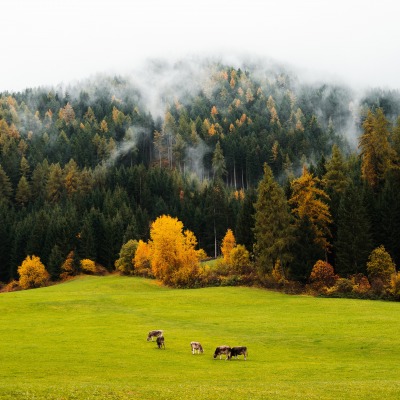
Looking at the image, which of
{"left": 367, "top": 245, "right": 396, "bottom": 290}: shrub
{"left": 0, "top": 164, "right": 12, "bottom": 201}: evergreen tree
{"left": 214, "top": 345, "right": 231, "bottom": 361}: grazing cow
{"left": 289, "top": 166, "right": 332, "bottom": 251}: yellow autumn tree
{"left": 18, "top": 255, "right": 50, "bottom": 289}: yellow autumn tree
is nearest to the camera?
{"left": 214, "top": 345, "right": 231, "bottom": 361}: grazing cow

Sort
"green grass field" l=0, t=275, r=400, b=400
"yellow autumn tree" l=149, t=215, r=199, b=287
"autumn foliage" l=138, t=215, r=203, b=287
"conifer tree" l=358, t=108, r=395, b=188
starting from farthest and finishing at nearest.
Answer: "yellow autumn tree" l=149, t=215, r=199, b=287, "autumn foliage" l=138, t=215, r=203, b=287, "conifer tree" l=358, t=108, r=395, b=188, "green grass field" l=0, t=275, r=400, b=400

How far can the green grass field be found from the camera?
22.4 meters

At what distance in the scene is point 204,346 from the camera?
1425 inches

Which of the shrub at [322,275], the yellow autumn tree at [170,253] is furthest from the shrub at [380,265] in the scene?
the yellow autumn tree at [170,253]

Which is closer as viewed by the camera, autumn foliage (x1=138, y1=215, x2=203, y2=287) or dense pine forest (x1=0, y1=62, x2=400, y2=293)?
dense pine forest (x1=0, y1=62, x2=400, y2=293)

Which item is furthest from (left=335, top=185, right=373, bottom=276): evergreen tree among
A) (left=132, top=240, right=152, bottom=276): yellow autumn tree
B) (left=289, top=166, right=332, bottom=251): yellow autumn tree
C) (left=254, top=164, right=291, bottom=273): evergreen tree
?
(left=132, top=240, right=152, bottom=276): yellow autumn tree

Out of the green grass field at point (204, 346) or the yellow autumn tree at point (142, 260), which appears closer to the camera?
the green grass field at point (204, 346)

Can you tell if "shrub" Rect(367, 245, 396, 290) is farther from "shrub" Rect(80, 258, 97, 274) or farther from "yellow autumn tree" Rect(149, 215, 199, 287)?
"shrub" Rect(80, 258, 97, 274)

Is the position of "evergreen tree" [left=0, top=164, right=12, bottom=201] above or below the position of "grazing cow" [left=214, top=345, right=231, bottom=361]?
above

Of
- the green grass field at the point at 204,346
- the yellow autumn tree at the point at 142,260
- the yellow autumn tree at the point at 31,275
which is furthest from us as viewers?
the yellow autumn tree at the point at 31,275

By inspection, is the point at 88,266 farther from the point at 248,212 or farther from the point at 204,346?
the point at 204,346

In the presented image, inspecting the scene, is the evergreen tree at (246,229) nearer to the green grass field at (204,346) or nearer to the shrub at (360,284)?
the shrub at (360,284)

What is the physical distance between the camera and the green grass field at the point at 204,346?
73.6ft

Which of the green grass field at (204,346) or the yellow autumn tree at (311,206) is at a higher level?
the yellow autumn tree at (311,206)
